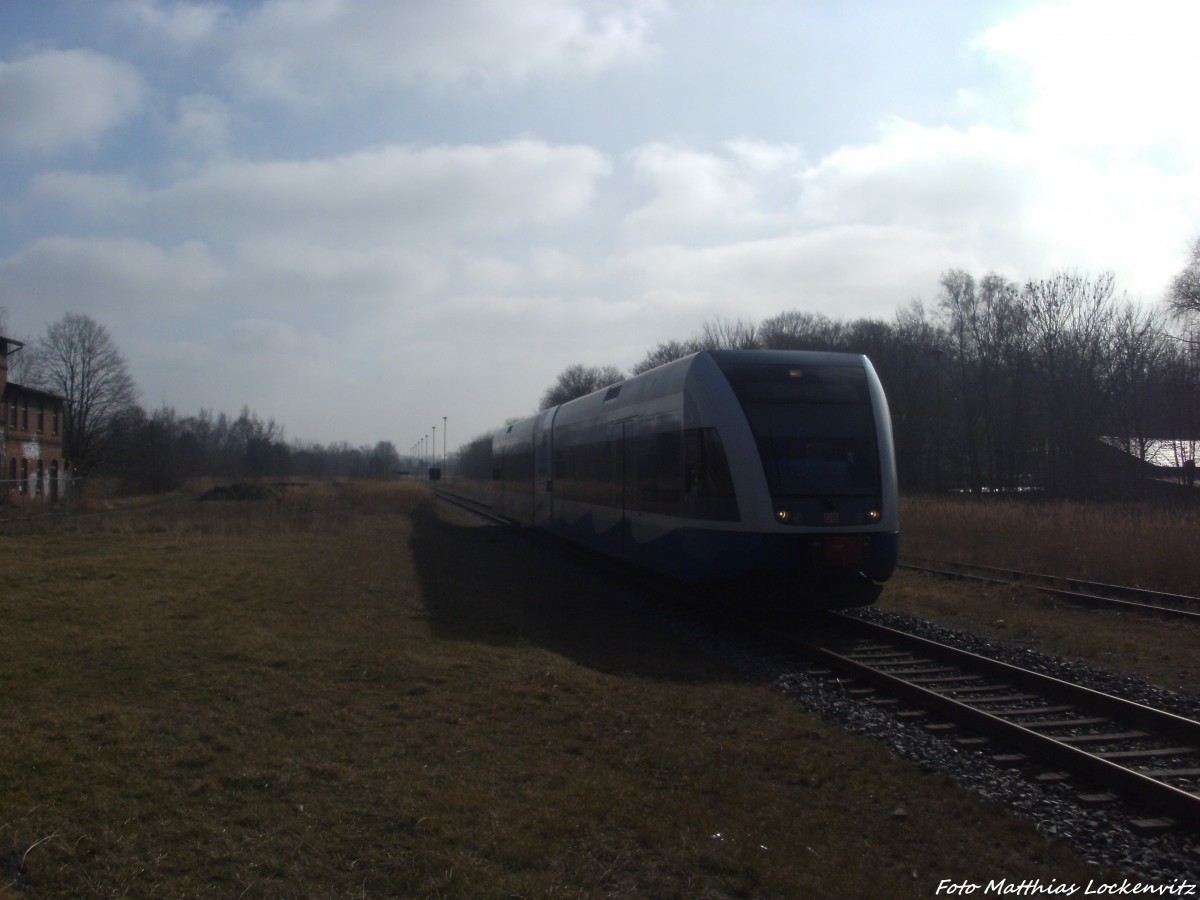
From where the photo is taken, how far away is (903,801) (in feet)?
19.0

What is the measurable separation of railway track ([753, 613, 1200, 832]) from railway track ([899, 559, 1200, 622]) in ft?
15.7

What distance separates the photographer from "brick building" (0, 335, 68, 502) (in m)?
48.4

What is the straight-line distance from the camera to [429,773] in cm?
598

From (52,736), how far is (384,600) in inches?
282

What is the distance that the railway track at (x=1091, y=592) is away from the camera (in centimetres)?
1323

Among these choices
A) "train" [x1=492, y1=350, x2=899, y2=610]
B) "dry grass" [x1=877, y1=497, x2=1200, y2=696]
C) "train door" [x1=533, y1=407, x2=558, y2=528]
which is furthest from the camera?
"train door" [x1=533, y1=407, x2=558, y2=528]

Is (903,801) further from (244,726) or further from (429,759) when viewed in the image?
(244,726)

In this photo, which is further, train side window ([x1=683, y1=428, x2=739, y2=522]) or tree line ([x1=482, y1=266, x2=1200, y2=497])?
tree line ([x1=482, y1=266, x2=1200, y2=497])

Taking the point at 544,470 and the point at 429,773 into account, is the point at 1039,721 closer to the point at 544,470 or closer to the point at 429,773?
the point at 429,773

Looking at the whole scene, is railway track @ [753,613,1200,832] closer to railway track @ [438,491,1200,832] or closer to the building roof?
railway track @ [438,491,1200,832]

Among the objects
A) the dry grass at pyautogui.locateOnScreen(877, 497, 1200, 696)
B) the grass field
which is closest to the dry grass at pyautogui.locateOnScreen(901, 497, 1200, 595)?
the dry grass at pyautogui.locateOnScreen(877, 497, 1200, 696)

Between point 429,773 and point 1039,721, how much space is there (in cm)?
493

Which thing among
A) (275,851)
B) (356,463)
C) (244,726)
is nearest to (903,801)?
(275,851)

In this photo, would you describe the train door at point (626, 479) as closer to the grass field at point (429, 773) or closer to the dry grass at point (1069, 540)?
the grass field at point (429, 773)
